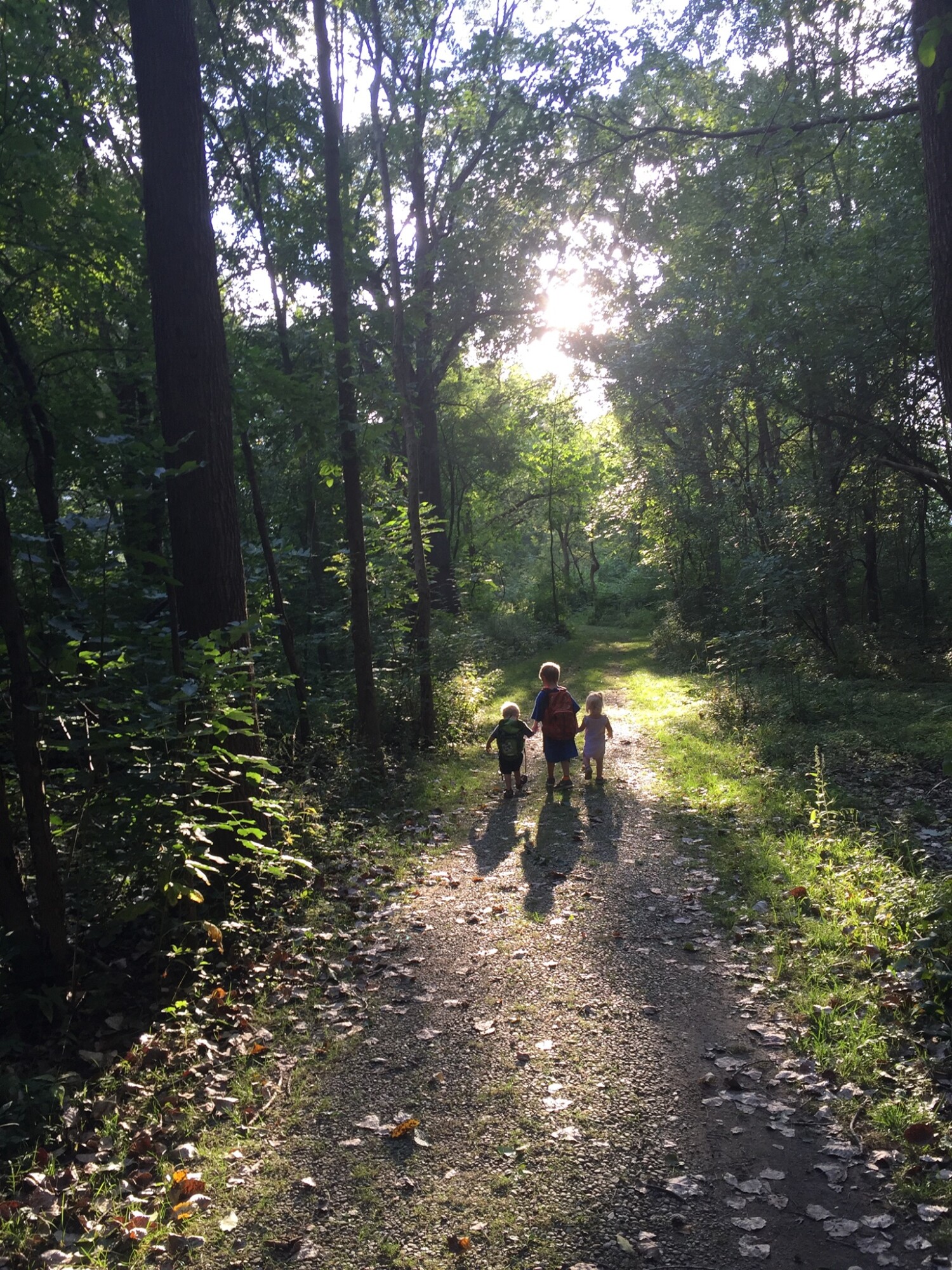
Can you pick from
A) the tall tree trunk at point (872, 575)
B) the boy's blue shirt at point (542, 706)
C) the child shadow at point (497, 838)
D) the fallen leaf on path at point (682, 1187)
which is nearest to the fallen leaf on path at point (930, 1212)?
the fallen leaf on path at point (682, 1187)

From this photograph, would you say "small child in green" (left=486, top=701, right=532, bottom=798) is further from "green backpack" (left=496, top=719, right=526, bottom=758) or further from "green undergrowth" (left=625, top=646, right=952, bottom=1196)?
"green undergrowth" (left=625, top=646, right=952, bottom=1196)

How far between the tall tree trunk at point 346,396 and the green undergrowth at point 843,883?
171 inches

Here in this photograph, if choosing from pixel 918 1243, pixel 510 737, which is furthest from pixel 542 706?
pixel 918 1243

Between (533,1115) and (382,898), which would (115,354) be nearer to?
(382,898)

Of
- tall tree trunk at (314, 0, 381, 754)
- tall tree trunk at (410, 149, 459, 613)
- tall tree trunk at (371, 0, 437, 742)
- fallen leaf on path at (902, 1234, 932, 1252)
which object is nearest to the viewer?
fallen leaf on path at (902, 1234, 932, 1252)

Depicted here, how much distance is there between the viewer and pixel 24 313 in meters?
9.17

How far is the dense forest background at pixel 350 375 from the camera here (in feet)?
16.9

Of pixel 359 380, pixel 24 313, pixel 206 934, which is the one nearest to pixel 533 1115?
pixel 206 934

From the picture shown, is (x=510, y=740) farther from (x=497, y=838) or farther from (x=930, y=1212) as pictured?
(x=930, y=1212)

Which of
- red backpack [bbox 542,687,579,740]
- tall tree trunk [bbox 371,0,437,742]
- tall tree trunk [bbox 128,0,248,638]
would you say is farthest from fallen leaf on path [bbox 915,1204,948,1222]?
tall tree trunk [bbox 371,0,437,742]

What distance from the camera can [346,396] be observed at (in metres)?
10.5

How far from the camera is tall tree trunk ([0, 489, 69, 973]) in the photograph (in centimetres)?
432

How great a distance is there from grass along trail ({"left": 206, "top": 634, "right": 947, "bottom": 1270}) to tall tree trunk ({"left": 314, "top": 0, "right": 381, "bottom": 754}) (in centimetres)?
505

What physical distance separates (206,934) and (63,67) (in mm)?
10689
